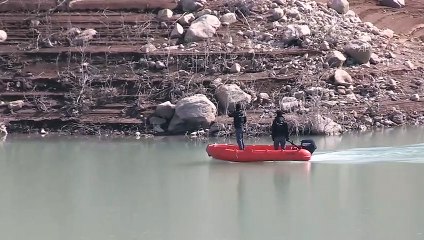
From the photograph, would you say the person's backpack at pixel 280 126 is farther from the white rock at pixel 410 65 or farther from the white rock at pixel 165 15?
the white rock at pixel 165 15

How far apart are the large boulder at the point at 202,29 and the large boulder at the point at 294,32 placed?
81.2 inches

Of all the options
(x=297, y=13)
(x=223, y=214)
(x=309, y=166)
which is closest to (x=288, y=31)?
(x=297, y=13)

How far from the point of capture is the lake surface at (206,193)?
523 inches

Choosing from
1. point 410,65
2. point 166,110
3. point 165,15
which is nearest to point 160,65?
point 166,110

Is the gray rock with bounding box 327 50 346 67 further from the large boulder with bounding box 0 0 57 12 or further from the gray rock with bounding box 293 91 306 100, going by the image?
the large boulder with bounding box 0 0 57 12

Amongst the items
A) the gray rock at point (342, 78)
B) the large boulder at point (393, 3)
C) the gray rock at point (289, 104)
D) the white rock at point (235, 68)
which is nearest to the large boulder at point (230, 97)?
the gray rock at point (289, 104)

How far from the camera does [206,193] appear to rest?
16.1 metres

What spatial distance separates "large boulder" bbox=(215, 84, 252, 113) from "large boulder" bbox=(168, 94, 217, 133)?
0.64 m

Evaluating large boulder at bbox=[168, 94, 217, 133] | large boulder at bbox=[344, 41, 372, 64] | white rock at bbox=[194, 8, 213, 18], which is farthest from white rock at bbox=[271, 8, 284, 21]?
large boulder at bbox=[168, 94, 217, 133]

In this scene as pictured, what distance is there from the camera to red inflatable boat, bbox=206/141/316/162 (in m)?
19.2

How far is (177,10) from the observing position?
28.5 metres

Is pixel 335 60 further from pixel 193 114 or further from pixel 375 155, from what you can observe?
pixel 375 155

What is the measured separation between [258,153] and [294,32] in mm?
8394

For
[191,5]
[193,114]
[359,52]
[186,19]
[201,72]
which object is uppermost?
[191,5]
